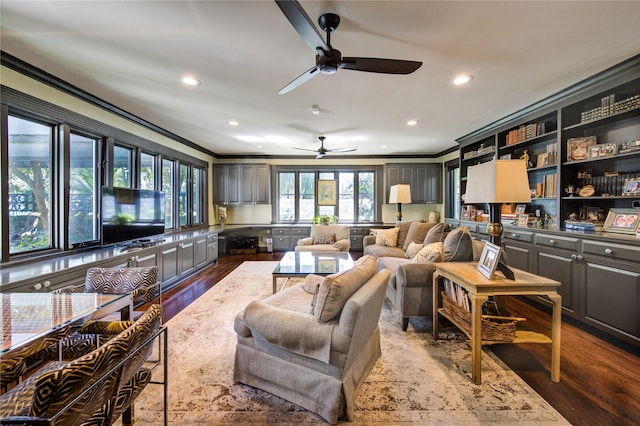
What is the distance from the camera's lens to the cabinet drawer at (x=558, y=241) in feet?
9.08

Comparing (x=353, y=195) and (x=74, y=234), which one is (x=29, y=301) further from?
(x=353, y=195)

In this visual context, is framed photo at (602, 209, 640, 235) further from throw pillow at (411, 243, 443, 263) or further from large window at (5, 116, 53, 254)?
large window at (5, 116, 53, 254)

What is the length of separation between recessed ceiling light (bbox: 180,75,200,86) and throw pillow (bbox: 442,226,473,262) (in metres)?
3.03

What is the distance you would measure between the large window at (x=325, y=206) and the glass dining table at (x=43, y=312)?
17.9 ft

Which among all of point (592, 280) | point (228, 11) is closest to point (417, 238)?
point (592, 280)

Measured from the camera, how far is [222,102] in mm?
3314

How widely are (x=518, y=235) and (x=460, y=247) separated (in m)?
1.52

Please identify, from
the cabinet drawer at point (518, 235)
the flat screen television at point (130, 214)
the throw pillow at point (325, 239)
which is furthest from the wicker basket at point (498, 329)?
the flat screen television at point (130, 214)

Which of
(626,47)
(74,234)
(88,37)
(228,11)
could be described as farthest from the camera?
(74,234)

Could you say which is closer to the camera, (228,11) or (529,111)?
(228,11)

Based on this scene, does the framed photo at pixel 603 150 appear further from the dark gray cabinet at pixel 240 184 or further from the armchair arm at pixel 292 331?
the dark gray cabinet at pixel 240 184

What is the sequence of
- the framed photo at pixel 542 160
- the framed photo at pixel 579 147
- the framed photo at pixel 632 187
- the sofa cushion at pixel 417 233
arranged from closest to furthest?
the framed photo at pixel 632 187, the framed photo at pixel 579 147, the framed photo at pixel 542 160, the sofa cushion at pixel 417 233

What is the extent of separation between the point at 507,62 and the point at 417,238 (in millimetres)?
2723

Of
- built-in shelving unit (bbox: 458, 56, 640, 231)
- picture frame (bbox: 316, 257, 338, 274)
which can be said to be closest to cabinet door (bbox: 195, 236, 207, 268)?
picture frame (bbox: 316, 257, 338, 274)
